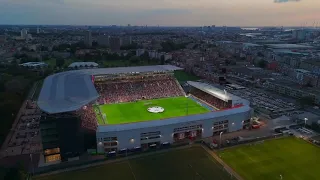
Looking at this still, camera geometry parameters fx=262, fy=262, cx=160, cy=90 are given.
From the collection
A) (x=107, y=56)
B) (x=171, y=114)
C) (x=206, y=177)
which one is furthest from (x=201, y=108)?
(x=107, y=56)

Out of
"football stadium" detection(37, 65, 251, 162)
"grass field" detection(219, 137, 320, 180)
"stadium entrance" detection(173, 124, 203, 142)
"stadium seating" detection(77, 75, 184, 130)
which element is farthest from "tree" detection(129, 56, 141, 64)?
"grass field" detection(219, 137, 320, 180)


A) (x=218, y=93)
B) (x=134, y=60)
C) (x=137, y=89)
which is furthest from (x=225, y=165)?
(x=134, y=60)

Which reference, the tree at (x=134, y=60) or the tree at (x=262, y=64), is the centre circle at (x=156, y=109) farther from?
the tree at (x=262, y=64)

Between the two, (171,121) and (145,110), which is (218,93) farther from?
(171,121)

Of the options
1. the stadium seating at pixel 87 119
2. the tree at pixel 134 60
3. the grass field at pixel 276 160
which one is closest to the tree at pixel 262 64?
the tree at pixel 134 60

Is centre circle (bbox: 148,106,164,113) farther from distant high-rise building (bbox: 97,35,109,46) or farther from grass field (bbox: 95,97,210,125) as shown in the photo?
distant high-rise building (bbox: 97,35,109,46)

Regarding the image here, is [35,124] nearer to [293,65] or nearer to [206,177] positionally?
[206,177]
